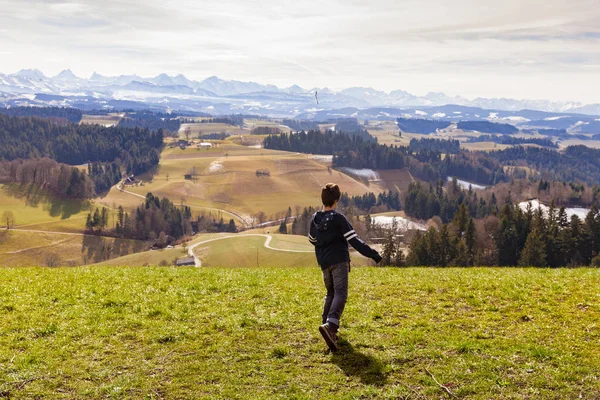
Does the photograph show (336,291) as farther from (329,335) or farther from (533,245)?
(533,245)

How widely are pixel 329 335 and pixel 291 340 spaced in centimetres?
153

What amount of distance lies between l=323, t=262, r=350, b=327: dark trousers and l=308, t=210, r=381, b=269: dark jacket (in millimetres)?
207

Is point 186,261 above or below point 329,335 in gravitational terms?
below

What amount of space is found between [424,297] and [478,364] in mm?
5819

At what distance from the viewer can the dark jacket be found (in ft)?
43.5

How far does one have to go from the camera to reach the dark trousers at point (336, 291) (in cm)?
1324

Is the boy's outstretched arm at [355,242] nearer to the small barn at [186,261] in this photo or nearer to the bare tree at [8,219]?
the small barn at [186,261]

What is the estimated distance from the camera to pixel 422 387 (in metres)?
11.0

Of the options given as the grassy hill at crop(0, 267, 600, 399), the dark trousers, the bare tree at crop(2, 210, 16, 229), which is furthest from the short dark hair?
the bare tree at crop(2, 210, 16, 229)

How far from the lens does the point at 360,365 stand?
12141 millimetres

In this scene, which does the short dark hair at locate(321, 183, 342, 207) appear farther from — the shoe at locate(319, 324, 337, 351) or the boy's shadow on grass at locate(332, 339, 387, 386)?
the boy's shadow on grass at locate(332, 339, 387, 386)

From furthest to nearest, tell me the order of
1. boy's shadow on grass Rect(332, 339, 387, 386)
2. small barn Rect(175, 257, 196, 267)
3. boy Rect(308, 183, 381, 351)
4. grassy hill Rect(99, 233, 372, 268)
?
small barn Rect(175, 257, 196, 267) < grassy hill Rect(99, 233, 372, 268) < boy Rect(308, 183, 381, 351) < boy's shadow on grass Rect(332, 339, 387, 386)

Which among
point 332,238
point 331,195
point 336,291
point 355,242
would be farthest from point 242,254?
point 355,242

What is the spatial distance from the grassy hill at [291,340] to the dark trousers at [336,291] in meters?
0.89
